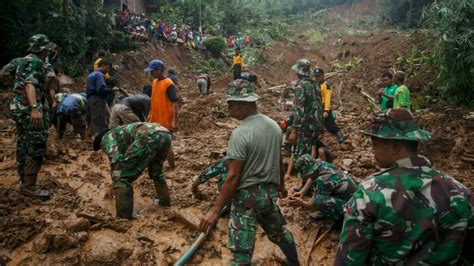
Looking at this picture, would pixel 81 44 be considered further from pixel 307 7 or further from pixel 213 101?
pixel 307 7

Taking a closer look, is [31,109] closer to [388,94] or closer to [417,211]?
[417,211]

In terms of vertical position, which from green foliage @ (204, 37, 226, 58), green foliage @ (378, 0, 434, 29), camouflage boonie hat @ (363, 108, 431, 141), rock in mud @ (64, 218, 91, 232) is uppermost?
green foliage @ (378, 0, 434, 29)

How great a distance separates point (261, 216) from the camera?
9.17 feet

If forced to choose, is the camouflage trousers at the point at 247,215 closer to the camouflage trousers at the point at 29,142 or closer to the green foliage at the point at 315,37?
the camouflage trousers at the point at 29,142

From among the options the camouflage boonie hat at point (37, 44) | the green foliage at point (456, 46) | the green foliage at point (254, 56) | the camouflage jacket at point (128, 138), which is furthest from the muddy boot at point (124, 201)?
the green foliage at point (254, 56)

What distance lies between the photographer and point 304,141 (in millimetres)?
4996

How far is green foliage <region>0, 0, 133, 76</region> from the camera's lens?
10172 mm

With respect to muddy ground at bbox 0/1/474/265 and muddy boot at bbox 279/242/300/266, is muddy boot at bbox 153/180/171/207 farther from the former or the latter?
muddy boot at bbox 279/242/300/266

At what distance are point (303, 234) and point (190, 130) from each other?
4.88 metres

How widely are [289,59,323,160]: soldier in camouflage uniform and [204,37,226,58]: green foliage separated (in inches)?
627

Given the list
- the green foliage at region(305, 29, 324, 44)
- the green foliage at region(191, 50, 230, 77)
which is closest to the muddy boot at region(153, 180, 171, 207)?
the green foliage at region(191, 50, 230, 77)

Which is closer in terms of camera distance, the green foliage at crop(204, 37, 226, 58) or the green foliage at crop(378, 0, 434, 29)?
the green foliage at crop(204, 37, 226, 58)

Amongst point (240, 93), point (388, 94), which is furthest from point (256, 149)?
point (388, 94)

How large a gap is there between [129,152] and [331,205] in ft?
7.38
